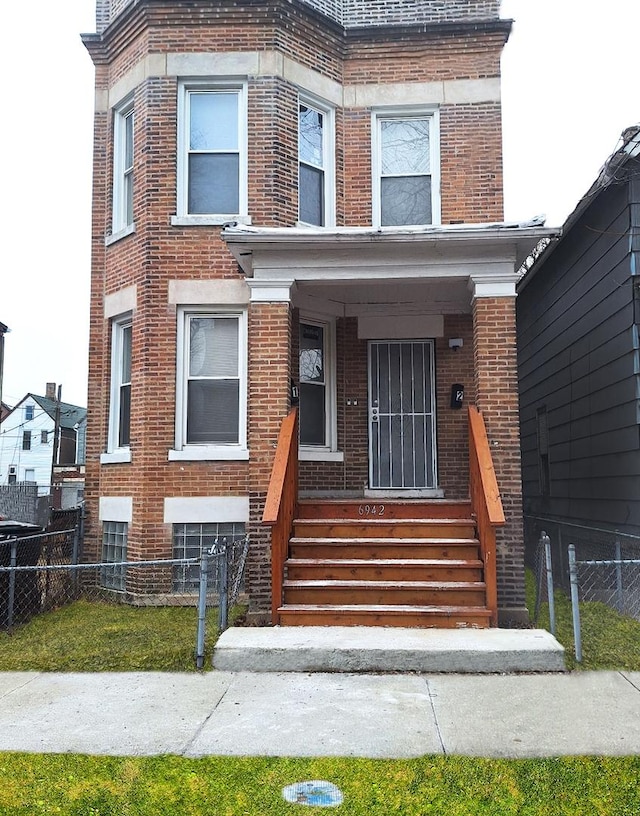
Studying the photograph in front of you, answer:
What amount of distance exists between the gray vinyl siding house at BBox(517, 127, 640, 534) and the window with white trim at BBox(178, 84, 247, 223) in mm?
4572

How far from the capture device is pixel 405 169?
10.8 meters

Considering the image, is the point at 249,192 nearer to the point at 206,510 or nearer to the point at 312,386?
the point at 312,386

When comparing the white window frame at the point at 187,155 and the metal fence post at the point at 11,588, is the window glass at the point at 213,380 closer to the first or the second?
the white window frame at the point at 187,155

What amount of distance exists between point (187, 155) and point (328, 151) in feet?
6.51

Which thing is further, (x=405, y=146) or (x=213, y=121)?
(x=405, y=146)

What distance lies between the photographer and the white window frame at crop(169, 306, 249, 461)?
9570mm

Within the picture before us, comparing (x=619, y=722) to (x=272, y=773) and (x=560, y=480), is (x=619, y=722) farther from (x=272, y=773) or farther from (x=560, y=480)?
(x=560, y=480)

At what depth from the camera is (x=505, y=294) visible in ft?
26.8

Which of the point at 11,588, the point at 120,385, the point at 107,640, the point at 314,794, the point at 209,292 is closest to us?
the point at 314,794

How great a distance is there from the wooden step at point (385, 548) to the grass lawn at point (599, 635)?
1207mm

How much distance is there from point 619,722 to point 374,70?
916 cm

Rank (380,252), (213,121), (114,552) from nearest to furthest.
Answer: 1. (380,252)
2. (114,552)
3. (213,121)

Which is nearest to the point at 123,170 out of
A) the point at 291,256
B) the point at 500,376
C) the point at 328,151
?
the point at 328,151

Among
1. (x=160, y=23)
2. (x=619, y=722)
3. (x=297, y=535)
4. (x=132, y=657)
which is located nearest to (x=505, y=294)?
(x=297, y=535)
